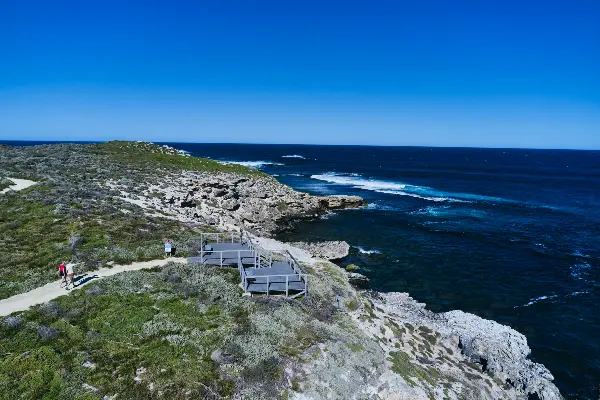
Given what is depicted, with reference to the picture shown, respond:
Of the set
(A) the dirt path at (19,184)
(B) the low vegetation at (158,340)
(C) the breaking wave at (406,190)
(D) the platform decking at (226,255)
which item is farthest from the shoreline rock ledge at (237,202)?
(C) the breaking wave at (406,190)

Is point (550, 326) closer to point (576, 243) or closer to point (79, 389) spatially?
point (576, 243)

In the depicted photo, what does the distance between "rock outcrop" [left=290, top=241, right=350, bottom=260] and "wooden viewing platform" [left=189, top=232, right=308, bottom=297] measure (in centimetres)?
1133

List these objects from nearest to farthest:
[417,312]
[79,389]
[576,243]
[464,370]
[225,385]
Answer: [79,389]
[225,385]
[464,370]
[417,312]
[576,243]

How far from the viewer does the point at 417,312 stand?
27.9 m

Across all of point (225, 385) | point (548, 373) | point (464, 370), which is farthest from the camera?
point (548, 373)

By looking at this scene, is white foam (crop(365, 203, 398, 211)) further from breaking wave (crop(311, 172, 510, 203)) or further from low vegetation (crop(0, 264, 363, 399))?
low vegetation (crop(0, 264, 363, 399))

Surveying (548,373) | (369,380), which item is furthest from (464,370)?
(369,380)

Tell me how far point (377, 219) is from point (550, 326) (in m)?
33.2

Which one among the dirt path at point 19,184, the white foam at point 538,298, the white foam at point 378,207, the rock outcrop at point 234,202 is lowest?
the white foam at point 538,298

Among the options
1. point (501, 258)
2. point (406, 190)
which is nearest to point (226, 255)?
point (501, 258)

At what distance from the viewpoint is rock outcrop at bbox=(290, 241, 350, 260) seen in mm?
41125

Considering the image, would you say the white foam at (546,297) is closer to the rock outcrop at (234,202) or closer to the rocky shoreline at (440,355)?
the rocky shoreline at (440,355)

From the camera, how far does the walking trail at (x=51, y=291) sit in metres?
18.8

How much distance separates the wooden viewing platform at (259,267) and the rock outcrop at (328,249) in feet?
37.2
